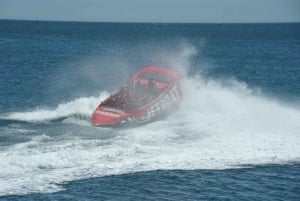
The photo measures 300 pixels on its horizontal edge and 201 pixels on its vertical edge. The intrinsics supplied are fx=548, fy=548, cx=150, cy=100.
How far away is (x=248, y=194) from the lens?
23.0 metres

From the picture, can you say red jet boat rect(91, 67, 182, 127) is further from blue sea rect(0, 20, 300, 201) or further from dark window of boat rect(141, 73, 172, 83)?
blue sea rect(0, 20, 300, 201)

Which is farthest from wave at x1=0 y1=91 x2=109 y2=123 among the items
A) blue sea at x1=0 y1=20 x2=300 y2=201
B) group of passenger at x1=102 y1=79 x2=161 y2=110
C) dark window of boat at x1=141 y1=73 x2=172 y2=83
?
dark window of boat at x1=141 y1=73 x2=172 y2=83

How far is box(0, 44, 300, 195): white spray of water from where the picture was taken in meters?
24.9

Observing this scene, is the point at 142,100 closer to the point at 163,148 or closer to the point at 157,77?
the point at 157,77

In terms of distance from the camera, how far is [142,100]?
37656 millimetres

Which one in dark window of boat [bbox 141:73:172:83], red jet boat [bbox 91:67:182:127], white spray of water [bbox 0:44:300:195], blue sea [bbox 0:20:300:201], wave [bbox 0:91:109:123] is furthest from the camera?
dark window of boat [bbox 141:73:172:83]

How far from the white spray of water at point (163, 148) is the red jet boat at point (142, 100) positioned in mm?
842

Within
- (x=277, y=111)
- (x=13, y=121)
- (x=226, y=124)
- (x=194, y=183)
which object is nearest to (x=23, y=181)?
(x=194, y=183)

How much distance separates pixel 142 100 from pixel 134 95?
142 cm

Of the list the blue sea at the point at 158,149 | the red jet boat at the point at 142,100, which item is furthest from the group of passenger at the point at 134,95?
the blue sea at the point at 158,149

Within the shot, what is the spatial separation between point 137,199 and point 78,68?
55.4 meters

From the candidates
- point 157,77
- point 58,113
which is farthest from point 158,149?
point 157,77

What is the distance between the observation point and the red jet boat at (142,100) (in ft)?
115

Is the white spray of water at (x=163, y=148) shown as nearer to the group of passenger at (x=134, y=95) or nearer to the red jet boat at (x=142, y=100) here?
the red jet boat at (x=142, y=100)
